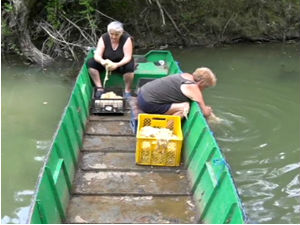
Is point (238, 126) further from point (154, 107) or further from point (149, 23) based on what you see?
point (149, 23)

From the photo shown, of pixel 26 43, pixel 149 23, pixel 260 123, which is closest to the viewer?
pixel 260 123

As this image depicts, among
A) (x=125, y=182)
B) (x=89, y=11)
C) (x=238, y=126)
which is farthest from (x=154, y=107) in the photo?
(x=89, y=11)

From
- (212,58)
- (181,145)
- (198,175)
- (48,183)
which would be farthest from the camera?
(212,58)

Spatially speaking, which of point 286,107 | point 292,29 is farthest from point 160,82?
point 292,29

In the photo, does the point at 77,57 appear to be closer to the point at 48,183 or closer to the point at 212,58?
the point at 212,58

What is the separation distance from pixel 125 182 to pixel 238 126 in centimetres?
306

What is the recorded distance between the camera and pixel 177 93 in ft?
19.1

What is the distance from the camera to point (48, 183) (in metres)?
4.02

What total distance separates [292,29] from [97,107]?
9265 mm

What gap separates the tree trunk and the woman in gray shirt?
574 centimetres

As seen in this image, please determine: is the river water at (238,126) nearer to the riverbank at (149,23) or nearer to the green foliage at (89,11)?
the riverbank at (149,23)

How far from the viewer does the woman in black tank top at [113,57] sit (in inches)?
289

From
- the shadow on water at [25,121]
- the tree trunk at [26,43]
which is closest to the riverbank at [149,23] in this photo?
the tree trunk at [26,43]

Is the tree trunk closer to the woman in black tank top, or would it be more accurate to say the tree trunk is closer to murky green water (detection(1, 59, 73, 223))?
murky green water (detection(1, 59, 73, 223))
